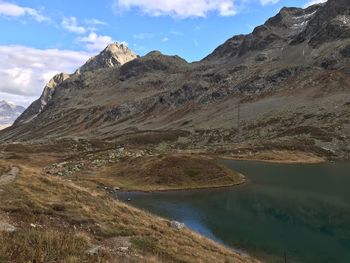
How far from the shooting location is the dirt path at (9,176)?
4030cm

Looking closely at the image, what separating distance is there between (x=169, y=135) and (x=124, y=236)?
149116 millimetres

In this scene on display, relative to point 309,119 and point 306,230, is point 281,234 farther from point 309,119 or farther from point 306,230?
point 309,119

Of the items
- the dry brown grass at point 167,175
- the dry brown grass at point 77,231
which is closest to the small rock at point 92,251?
the dry brown grass at point 77,231

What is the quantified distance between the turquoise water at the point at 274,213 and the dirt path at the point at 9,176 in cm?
2045

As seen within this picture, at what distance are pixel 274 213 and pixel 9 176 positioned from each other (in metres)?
35.9

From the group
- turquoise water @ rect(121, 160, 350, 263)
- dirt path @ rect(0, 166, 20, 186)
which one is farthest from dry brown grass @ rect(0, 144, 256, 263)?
turquoise water @ rect(121, 160, 350, 263)

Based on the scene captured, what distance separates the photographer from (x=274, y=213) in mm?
62312

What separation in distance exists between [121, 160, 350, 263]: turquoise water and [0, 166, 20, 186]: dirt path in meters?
20.4

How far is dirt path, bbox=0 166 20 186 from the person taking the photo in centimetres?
4030

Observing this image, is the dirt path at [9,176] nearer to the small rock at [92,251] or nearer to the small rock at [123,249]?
the small rock at [123,249]

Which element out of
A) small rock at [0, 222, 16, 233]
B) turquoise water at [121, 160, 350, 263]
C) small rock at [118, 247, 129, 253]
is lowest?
turquoise water at [121, 160, 350, 263]

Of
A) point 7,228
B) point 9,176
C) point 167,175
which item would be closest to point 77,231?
point 7,228

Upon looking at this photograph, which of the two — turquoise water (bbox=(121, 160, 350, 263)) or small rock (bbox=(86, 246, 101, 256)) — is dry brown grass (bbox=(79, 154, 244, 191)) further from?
small rock (bbox=(86, 246, 101, 256))

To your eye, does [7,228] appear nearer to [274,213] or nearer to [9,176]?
[9,176]
